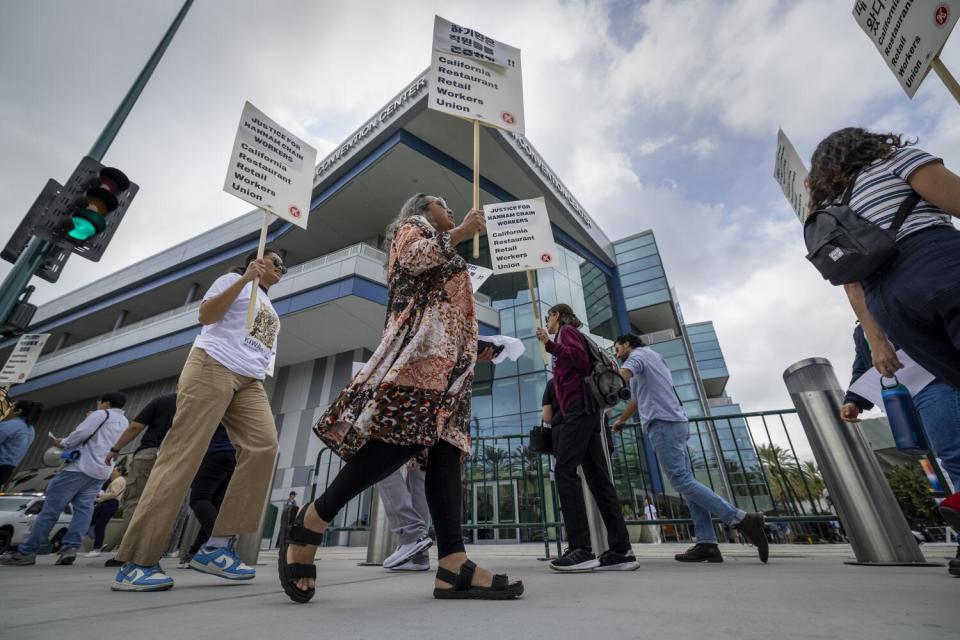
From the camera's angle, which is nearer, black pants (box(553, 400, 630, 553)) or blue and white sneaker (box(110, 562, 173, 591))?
blue and white sneaker (box(110, 562, 173, 591))

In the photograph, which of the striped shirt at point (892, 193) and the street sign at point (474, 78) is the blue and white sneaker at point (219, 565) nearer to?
the street sign at point (474, 78)

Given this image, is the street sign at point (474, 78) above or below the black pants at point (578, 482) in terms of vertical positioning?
above

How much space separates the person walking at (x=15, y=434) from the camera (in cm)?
484

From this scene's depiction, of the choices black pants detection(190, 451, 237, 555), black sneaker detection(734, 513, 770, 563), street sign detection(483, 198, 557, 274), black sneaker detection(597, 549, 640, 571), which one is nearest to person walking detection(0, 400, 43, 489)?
black pants detection(190, 451, 237, 555)

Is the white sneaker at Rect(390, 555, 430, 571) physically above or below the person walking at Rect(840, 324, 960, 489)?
below

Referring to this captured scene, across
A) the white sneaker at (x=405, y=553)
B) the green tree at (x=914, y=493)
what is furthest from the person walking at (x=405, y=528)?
the green tree at (x=914, y=493)

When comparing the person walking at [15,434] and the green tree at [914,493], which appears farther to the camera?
the green tree at [914,493]

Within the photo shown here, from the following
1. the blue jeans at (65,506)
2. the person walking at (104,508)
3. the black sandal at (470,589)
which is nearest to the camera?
the black sandal at (470,589)

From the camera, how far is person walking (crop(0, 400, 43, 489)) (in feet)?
15.9

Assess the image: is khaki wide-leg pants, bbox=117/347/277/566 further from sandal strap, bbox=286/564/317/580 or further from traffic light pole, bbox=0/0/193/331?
traffic light pole, bbox=0/0/193/331

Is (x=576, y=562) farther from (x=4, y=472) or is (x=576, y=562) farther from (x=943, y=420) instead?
(x=4, y=472)

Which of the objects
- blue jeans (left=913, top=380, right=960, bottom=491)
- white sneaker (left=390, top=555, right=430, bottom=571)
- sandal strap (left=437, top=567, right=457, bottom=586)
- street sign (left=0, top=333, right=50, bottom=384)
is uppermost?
street sign (left=0, top=333, right=50, bottom=384)

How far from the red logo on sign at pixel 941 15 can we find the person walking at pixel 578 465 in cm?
235

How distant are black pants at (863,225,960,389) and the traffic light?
5444 mm
